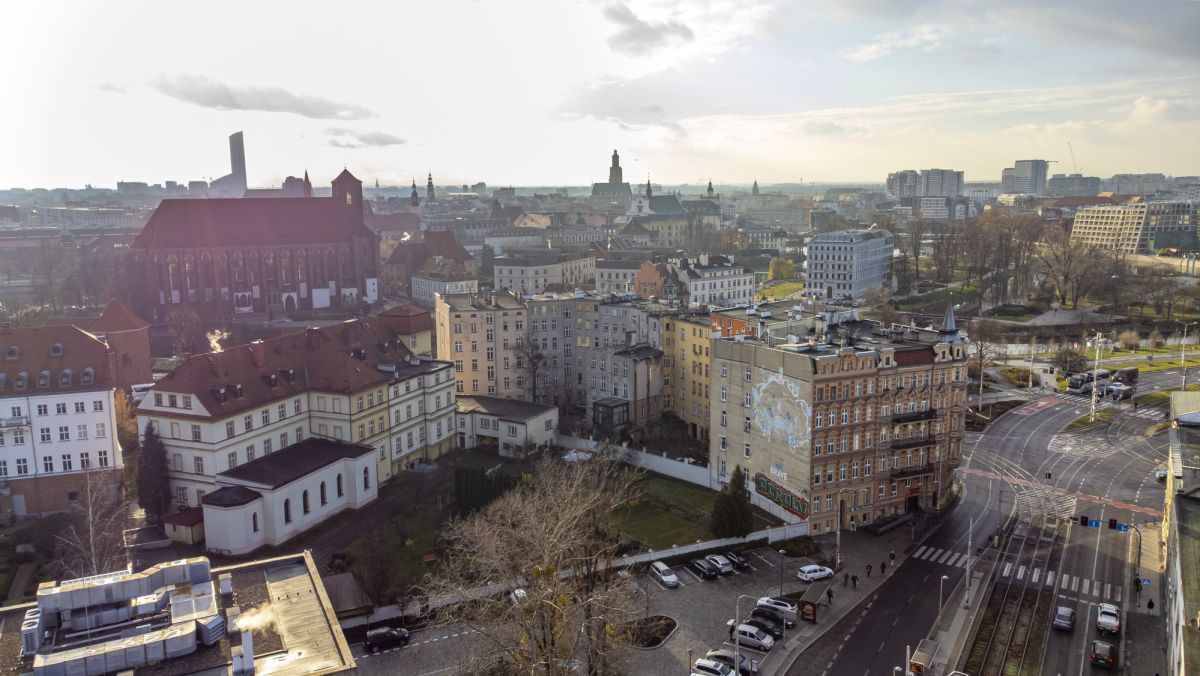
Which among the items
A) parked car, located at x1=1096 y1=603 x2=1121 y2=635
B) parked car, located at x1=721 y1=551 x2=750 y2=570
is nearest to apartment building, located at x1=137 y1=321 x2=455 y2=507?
parked car, located at x1=721 y1=551 x2=750 y2=570

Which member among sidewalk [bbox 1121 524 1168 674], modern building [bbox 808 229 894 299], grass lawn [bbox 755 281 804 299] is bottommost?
sidewalk [bbox 1121 524 1168 674]

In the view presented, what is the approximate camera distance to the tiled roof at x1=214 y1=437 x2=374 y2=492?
56.2 m

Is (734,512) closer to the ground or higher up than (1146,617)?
higher up

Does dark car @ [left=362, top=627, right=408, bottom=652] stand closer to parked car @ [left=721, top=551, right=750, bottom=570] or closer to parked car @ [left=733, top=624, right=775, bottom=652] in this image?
parked car @ [left=733, top=624, right=775, bottom=652]

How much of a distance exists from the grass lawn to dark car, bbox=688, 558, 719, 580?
99.8m

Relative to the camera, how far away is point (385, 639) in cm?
4447

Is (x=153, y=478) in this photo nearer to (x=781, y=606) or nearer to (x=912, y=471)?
(x=781, y=606)

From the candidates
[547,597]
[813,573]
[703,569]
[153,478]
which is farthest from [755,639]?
[153,478]

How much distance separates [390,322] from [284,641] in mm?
60681

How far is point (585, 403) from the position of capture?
86.8m

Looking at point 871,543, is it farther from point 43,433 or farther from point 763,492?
point 43,433

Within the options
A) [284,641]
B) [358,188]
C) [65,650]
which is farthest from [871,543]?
[358,188]

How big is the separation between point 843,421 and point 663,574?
15.9m

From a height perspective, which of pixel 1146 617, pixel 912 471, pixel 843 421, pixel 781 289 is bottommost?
pixel 1146 617
